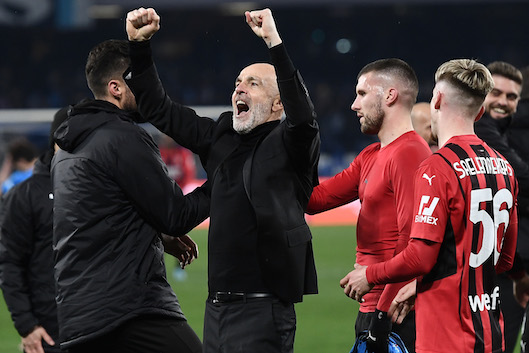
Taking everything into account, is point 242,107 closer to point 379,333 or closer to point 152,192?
point 152,192

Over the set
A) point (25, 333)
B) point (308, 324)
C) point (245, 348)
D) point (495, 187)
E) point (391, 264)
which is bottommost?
point (308, 324)

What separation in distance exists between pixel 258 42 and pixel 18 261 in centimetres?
2495

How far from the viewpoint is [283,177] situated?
3721 mm

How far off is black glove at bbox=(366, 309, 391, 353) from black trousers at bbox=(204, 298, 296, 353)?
357mm

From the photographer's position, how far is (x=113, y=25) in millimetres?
28625

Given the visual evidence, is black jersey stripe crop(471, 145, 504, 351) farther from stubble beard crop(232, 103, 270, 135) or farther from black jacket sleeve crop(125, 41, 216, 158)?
black jacket sleeve crop(125, 41, 216, 158)

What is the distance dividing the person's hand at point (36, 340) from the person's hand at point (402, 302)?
2004 millimetres

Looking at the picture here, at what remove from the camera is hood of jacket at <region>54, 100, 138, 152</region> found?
3850 mm

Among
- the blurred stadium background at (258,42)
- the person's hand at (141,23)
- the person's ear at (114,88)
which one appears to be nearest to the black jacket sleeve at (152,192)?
the person's ear at (114,88)

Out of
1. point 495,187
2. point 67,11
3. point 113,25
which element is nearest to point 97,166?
point 495,187

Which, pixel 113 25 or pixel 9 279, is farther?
pixel 113 25

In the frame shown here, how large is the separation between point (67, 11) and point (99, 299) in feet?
76.9

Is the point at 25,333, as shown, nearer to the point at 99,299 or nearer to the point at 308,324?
the point at 99,299

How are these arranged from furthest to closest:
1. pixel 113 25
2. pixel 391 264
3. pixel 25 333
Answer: pixel 113 25 < pixel 25 333 < pixel 391 264
